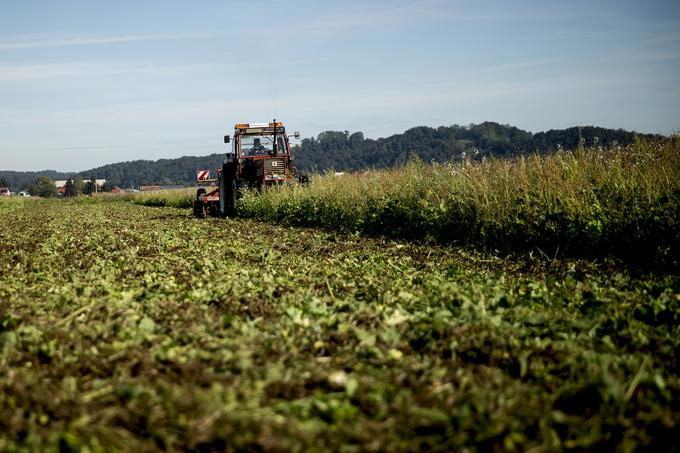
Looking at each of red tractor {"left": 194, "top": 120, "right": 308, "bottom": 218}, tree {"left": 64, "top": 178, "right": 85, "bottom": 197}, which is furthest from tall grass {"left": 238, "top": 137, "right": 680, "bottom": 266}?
tree {"left": 64, "top": 178, "right": 85, "bottom": 197}

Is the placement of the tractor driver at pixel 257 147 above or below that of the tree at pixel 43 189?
below

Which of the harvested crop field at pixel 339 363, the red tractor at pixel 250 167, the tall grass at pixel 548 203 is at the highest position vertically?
the red tractor at pixel 250 167

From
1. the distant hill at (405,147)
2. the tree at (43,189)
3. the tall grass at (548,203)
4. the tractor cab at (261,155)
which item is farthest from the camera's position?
the tree at (43,189)

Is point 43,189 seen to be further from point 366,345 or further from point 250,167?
point 366,345

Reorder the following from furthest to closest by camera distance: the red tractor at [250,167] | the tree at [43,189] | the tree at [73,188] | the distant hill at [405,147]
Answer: the tree at [43,189]
the tree at [73,188]
the red tractor at [250,167]
the distant hill at [405,147]

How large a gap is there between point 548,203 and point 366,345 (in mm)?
6277

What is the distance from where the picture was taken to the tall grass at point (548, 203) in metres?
8.10

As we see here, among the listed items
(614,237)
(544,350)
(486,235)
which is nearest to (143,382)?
(544,350)

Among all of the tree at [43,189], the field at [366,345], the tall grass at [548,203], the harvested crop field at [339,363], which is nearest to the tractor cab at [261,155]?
Answer: the tall grass at [548,203]

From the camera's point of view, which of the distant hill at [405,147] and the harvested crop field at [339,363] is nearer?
the harvested crop field at [339,363]

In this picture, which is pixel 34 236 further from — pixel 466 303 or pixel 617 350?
pixel 617 350

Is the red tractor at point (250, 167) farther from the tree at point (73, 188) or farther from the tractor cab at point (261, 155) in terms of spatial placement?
the tree at point (73, 188)

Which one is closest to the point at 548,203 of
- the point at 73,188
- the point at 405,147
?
the point at 405,147

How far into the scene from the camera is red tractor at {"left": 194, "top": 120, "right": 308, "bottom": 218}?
19984 mm
